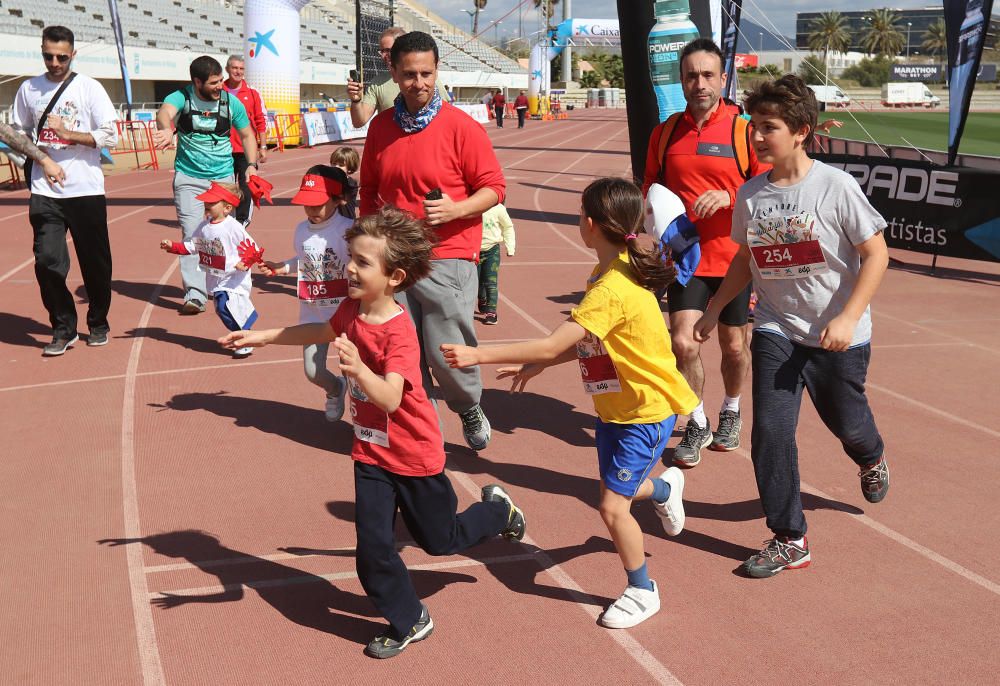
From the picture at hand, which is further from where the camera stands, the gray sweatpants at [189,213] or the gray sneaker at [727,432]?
the gray sweatpants at [189,213]

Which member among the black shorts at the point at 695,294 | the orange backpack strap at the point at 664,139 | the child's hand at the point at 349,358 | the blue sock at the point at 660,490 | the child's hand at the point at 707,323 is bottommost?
the blue sock at the point at 660,490

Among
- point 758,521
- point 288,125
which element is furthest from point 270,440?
point 288,125

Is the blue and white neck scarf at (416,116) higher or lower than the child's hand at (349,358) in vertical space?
higher

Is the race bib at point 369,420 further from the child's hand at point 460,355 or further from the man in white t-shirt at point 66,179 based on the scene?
the man in white t-shirt at point 66,179

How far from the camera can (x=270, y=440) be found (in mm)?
6156

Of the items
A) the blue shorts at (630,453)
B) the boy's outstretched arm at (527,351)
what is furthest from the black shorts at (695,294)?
the boy's outstretched arm at (527,351)

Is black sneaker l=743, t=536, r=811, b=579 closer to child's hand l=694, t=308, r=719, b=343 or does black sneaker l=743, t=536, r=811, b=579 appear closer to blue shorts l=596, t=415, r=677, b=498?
blue shorts l=596, t=415, r=677, b=498

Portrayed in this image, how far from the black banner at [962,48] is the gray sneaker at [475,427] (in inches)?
342

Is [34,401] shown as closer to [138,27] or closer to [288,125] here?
[288,125]

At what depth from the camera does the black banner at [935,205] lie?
11.6m

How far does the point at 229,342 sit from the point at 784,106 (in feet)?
7.88

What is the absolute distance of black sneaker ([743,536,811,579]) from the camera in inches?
172

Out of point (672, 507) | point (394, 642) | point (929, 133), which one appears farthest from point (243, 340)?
point (929, 133)

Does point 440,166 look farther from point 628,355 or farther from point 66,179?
point 66,179
